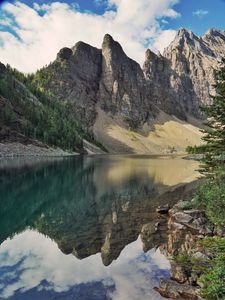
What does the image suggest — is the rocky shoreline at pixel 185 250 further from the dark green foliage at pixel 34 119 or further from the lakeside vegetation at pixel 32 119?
the dark green foliage at pixel 34 119

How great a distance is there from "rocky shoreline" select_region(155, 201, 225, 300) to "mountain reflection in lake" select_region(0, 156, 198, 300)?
32.2 inches

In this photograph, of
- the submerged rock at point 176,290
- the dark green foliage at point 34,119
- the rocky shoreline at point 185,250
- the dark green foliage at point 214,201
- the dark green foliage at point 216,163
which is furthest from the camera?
the dark green foliage at point 34,119

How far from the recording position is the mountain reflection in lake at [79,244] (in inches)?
733

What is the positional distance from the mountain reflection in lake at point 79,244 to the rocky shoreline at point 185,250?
817 mm

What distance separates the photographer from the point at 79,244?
26531 millimetres

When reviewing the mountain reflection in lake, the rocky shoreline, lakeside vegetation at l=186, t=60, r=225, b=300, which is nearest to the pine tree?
lakeside vegetation at l=186, t=60, r=225, b=300

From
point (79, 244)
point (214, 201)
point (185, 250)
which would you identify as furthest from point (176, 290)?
point (214, 201)

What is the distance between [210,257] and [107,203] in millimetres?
26804

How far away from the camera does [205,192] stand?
35312mm

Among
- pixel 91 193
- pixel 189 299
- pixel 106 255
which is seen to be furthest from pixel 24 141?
pixel 189 299

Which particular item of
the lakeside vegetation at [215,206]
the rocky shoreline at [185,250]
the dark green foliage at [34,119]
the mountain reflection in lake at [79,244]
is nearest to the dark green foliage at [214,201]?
the lakeside vegetation at [215,206]

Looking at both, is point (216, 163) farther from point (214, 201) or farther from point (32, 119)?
point (32, 119)

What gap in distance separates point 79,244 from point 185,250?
813 cm

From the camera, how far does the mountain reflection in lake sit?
1861cm
